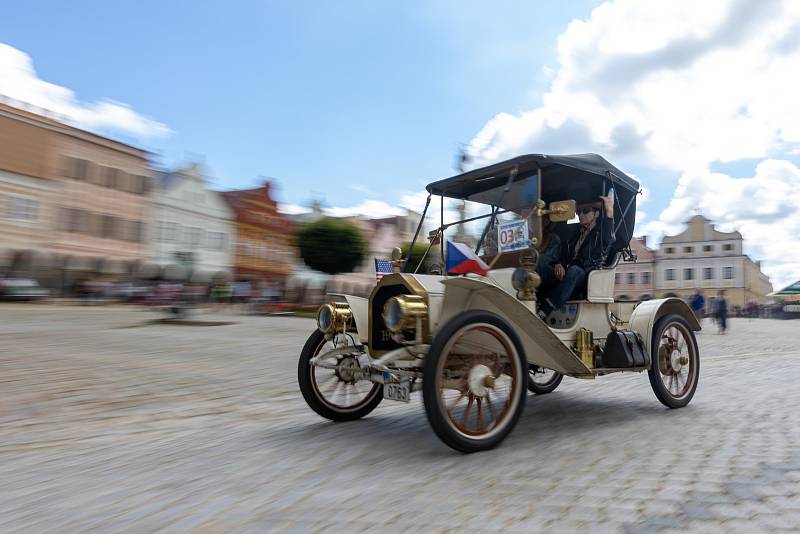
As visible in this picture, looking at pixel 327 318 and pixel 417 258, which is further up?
pixel 417 258

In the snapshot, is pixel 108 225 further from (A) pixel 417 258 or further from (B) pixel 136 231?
(A) pixel 417 258

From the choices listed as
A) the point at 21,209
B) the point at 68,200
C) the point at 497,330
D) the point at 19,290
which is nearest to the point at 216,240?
the point at 68,200

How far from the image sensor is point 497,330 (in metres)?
3.97

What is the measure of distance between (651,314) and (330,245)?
2315 centimetres

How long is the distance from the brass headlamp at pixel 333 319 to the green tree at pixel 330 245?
23.4m

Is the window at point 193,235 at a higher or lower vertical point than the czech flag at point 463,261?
higher

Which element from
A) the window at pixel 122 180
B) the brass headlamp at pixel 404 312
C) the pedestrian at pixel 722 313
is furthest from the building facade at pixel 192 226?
the brass headlamp at pixel 404 312

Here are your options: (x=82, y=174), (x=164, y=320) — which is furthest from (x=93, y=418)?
(x=82, y=174)

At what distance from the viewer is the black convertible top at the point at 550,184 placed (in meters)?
5.20

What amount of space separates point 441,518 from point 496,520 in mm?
241

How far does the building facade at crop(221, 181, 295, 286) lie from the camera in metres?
43.2

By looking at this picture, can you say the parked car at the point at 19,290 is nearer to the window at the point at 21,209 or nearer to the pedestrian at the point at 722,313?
the window at the point at 21,209

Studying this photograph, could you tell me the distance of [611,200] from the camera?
18.9 ft

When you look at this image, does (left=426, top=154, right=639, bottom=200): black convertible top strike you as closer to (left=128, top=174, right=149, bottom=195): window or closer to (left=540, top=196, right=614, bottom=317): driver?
(left=540, top=196, right=614, bottom=317): driver
